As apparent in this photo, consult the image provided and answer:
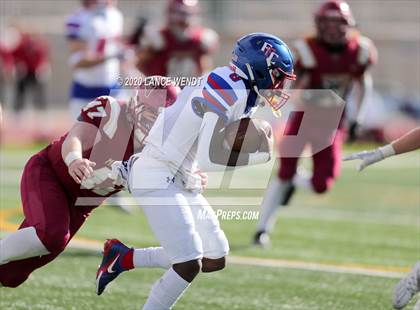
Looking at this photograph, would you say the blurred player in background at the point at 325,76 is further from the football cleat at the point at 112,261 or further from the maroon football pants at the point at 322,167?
the football cleat at the point at 112,261

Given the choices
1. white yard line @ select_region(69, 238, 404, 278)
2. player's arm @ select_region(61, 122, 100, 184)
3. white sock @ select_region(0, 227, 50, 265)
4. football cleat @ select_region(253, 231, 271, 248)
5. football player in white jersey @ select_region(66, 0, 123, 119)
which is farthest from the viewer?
football player in white jersey @ select_region(66, 0, 123, 119)

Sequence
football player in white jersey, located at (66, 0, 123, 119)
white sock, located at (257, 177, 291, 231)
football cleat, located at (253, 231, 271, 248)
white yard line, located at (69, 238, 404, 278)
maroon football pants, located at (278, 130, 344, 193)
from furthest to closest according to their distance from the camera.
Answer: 1. football player in white jersey, located at (66, 0, 123, 119)
2. maroon football pants, located at (278, 130, 344, 193)
3. white sock, located at (257, 177, 291, 231)
4. football cleat, located at (253, 231, 271, 248)
5. white yard line, located at (69, 238, 404, 278)

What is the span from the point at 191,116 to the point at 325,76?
11.9 feet

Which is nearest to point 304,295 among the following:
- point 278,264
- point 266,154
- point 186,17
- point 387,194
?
point 278,264

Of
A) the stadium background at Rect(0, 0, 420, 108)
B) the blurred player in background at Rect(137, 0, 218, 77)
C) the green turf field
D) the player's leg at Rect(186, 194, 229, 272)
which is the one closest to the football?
the player's leg at Rect(186, 194, 229, 272)

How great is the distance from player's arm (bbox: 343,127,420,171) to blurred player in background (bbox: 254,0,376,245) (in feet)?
8.49

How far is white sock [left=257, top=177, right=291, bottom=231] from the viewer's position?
6883mm

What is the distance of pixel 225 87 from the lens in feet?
12.6

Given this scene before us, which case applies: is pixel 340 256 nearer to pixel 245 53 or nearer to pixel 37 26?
pixel 245 53

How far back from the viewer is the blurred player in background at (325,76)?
23.0 feet

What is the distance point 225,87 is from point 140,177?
0.52 m

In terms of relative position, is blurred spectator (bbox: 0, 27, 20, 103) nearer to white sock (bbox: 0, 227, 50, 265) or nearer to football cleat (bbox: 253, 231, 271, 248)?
football cleat (bbox: 253, 231, 271, 248)

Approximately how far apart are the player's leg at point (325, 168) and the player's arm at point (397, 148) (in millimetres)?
2649

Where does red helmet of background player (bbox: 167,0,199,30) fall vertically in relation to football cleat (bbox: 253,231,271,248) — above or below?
above
